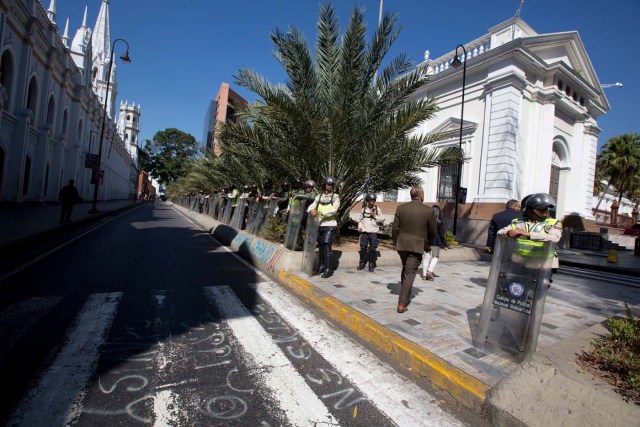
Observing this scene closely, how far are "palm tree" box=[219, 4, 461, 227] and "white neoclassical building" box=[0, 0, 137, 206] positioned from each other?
14.8 meters

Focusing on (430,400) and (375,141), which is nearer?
(430,400)

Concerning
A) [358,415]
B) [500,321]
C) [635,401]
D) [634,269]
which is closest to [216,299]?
[358,415]

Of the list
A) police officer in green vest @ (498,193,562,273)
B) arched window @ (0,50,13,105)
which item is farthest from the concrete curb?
arched window @ (0,50,13,105)

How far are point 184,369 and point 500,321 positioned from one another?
301 cm

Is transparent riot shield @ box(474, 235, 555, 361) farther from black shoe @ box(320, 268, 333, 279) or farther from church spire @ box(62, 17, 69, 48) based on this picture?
church spire @ box(62, 17, 69, 48)

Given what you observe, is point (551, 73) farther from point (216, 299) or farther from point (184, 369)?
point (184, 369)

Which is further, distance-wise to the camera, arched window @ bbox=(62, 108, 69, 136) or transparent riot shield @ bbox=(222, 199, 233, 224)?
arched window @ bbox=(62, 108, 69, 136)

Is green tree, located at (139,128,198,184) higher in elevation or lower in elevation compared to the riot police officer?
higher

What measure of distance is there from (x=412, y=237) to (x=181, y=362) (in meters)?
3.06

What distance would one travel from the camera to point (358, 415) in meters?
2.42

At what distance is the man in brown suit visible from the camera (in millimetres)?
4445

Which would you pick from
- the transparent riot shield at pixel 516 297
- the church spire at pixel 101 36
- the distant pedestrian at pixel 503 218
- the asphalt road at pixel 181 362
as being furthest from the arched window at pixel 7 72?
the church spire at pixel 101 36

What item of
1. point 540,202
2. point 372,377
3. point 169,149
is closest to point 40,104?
point 372,377

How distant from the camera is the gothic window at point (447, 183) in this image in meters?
18.4
